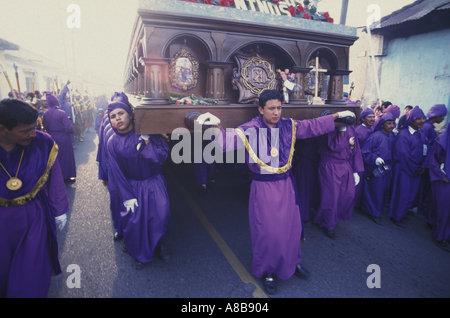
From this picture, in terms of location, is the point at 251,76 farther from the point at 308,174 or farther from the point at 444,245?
the point at 444,245

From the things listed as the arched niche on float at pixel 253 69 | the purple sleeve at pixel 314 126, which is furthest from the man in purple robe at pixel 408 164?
the arched niche on float at pixel 253 69

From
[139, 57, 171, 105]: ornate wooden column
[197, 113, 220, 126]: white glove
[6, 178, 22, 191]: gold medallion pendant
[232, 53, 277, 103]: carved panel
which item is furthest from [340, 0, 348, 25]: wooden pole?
[6, 178, 22, 191]: gold medallion pendant

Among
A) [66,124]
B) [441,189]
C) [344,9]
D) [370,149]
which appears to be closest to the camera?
[441,189]

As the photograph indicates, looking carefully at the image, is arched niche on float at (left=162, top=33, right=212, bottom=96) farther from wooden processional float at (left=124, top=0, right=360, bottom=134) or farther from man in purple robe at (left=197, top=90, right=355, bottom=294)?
man in purple robe at (left=197, top=90, right=355, bottom=294)

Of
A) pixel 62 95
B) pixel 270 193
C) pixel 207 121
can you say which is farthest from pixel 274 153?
pixel 62 95

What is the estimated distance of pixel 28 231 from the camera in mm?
2207

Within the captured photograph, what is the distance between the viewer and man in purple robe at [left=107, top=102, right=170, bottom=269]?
3.01 metres

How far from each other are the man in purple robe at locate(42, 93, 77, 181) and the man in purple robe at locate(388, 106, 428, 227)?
23.0 ft

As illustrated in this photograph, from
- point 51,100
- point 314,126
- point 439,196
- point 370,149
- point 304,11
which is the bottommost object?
point 439,196

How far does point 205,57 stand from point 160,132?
1380 mm

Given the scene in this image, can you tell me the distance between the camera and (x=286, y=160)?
9.48 feet

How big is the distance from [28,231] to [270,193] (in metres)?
2.29
